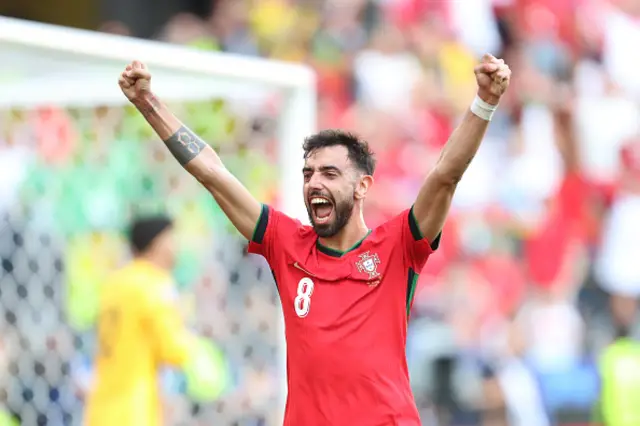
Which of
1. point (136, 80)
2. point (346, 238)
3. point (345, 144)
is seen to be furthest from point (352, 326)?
point (136, 80)

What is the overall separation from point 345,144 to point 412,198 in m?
5.61

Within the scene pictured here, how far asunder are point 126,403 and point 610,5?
19.1ft

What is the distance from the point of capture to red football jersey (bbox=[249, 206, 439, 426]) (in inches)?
164

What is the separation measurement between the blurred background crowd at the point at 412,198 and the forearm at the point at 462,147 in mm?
3697

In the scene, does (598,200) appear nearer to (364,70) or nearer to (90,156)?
(364,70)

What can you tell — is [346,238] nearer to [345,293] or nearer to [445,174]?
[345,293]

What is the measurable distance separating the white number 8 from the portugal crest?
7.6 inches

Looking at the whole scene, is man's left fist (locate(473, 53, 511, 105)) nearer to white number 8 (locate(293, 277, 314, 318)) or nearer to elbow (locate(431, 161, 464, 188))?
elbow (locate(431, 161, 464, 188))

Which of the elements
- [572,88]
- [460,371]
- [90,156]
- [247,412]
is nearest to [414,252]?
[247,412]

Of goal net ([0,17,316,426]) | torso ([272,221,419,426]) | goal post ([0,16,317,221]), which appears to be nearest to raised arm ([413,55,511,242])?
torso ([272,221,419,426])

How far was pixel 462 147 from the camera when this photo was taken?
13.6 feet

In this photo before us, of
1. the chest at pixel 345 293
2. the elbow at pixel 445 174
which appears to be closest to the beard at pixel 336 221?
the chest at pixel 345 293

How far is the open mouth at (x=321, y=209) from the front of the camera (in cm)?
436

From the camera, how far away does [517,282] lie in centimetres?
959
